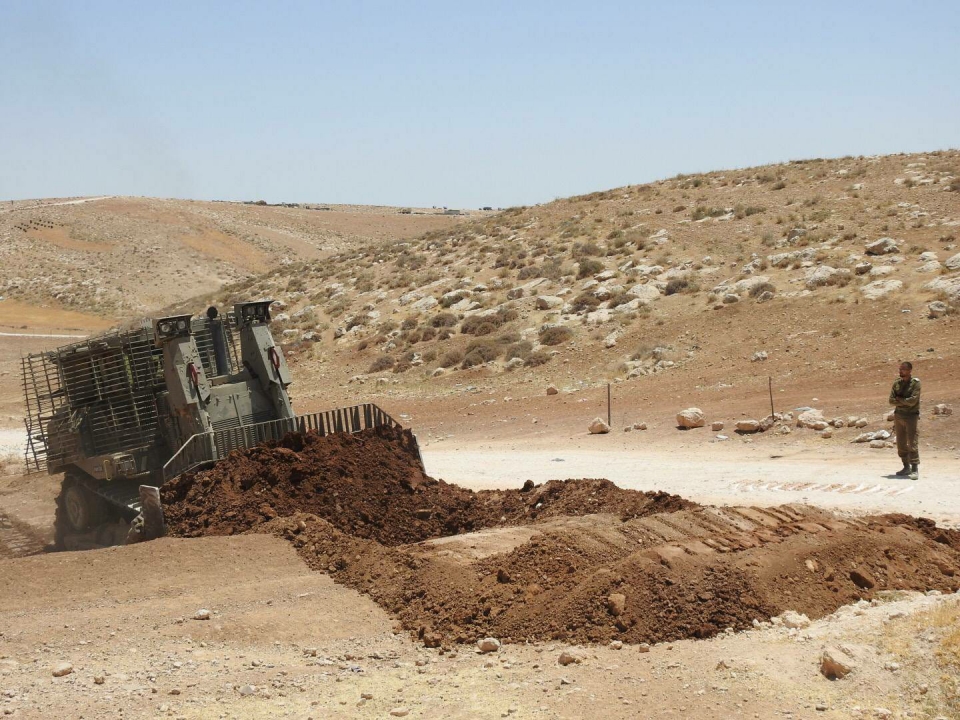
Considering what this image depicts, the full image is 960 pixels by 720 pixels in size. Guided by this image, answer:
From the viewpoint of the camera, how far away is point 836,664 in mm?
6559

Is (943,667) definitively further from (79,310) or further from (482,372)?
(79,310)

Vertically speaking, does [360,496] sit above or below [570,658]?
above

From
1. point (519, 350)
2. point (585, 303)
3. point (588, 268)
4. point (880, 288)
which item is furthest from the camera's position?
point (588, 268)

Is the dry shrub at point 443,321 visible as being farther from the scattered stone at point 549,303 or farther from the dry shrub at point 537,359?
the dry shrub at point 537,359

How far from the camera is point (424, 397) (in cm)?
2744

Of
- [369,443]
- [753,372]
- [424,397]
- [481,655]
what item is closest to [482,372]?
[424,397]

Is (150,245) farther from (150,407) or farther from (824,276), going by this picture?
(150,407)

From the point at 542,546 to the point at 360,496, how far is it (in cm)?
344

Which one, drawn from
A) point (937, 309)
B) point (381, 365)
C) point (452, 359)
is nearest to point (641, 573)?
point (937, 309)

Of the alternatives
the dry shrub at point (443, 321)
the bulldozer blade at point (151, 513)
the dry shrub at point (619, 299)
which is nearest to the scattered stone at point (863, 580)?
the bulldozer blade at point (151, 513)

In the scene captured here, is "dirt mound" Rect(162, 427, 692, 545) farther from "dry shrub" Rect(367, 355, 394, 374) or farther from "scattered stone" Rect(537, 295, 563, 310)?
"scattered stone" Rect(537, 295, 563, 310)

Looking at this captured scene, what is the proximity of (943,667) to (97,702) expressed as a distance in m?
5.60

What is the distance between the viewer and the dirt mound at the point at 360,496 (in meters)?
11.3

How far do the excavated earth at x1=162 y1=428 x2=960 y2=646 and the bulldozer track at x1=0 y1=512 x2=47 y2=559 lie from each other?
4184mm
